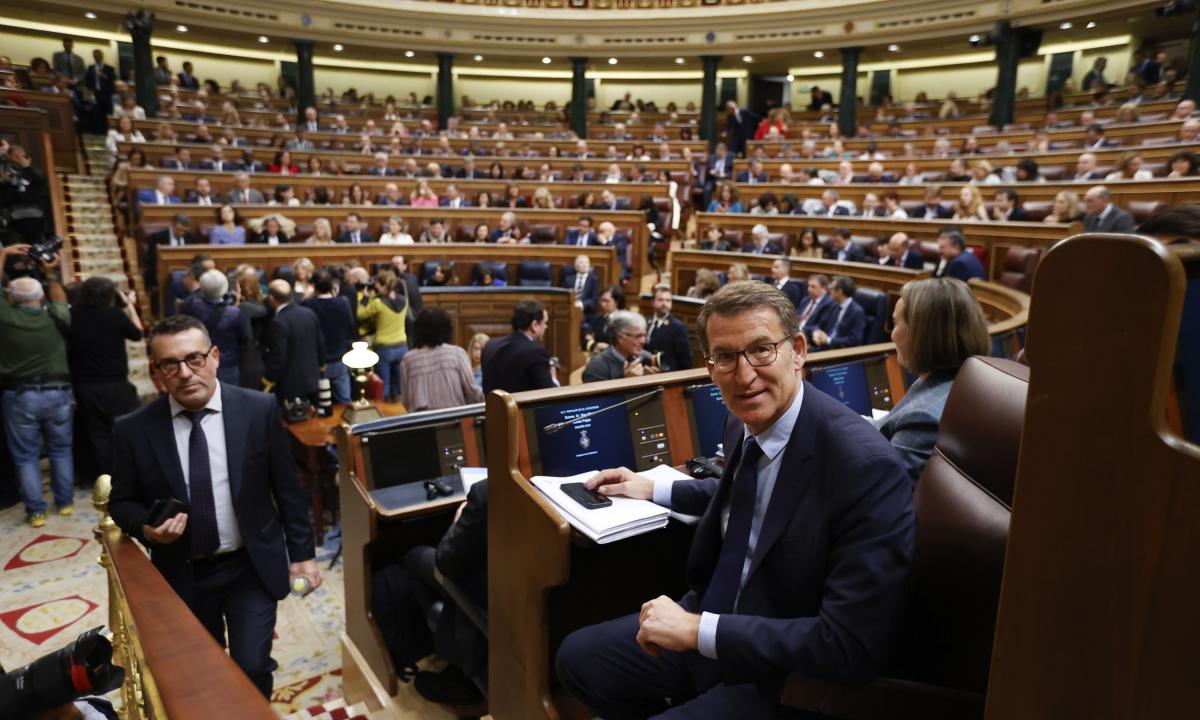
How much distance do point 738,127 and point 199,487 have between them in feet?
47.4

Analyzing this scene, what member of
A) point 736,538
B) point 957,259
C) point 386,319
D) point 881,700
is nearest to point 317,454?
point 386,319

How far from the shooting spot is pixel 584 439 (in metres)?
2.06

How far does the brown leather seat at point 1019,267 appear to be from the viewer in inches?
214

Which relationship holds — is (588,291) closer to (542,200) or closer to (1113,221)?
(542,200)

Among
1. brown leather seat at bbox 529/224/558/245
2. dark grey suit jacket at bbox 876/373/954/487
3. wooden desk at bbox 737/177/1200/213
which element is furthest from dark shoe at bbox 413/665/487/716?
brown leather seat at bbox 529/224/558/245

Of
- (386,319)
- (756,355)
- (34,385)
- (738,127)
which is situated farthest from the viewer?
(738,127)

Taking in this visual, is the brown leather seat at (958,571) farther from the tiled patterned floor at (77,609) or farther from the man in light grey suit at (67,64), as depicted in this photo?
the man in light grey suit at (67,64)

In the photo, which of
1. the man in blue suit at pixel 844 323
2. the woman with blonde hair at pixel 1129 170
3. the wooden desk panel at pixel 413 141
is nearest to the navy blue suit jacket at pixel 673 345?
the man in blue suit at pixel 844 323

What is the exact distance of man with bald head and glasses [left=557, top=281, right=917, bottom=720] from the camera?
123cm

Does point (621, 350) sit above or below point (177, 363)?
below

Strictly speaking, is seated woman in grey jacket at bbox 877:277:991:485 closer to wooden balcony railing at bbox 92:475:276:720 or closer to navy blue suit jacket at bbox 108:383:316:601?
wooden balcony railing at bbox 92:475:276:720

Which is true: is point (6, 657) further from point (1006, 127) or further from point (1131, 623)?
point (1006, 127)

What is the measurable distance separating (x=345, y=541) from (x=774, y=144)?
37.6ft

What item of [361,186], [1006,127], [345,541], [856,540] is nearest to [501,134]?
[361,186]
